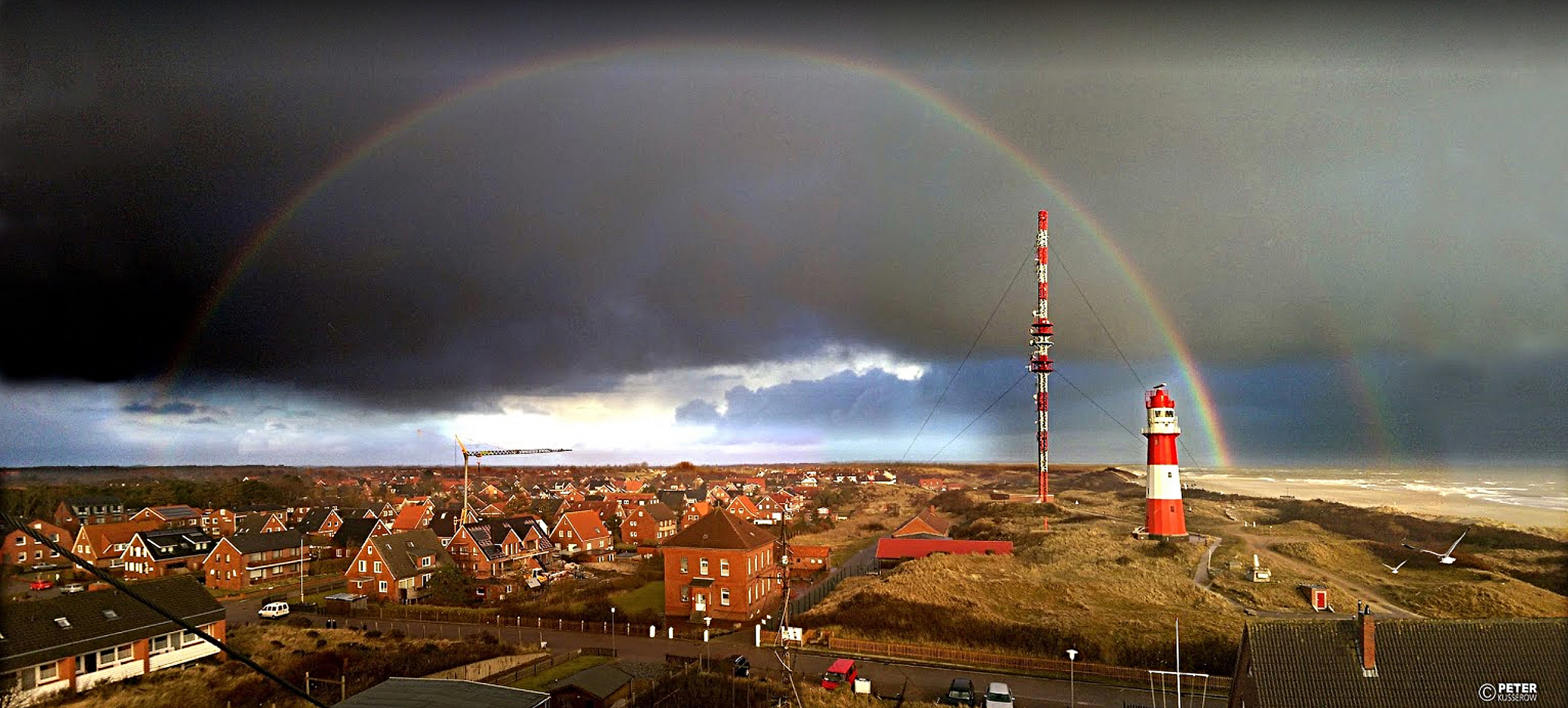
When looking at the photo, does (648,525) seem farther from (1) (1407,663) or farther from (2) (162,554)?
(1) (1407,663)

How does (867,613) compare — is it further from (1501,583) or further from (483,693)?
(1501,583)

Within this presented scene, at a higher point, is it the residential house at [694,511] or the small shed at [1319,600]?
the small shed at [1319,600]

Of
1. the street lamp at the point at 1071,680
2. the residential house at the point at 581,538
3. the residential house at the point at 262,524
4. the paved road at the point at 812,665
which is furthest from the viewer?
the residential house at the point at 581,538

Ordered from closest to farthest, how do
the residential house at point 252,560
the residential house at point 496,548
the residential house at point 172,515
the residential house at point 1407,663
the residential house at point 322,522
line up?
the residential house at point 1407,663, the residential house at point 252,560, the residential house at point 496,548, the residential house at point 322,522, the residential house at point 172,515

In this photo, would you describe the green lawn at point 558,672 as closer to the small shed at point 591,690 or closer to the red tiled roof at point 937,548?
the small shed at point 591,690

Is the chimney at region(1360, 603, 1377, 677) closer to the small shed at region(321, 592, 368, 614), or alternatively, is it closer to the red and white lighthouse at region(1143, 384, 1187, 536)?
the red and white lighthouse at region(1143, 384, 1187, 536)

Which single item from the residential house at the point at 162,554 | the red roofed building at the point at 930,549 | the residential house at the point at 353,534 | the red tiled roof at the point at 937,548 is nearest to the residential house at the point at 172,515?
the residential house at the point at 162,554

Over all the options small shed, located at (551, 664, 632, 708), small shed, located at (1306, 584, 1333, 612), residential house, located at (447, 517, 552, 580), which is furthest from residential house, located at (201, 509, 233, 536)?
small shed, located at (1306, 584, 1333, 612)
